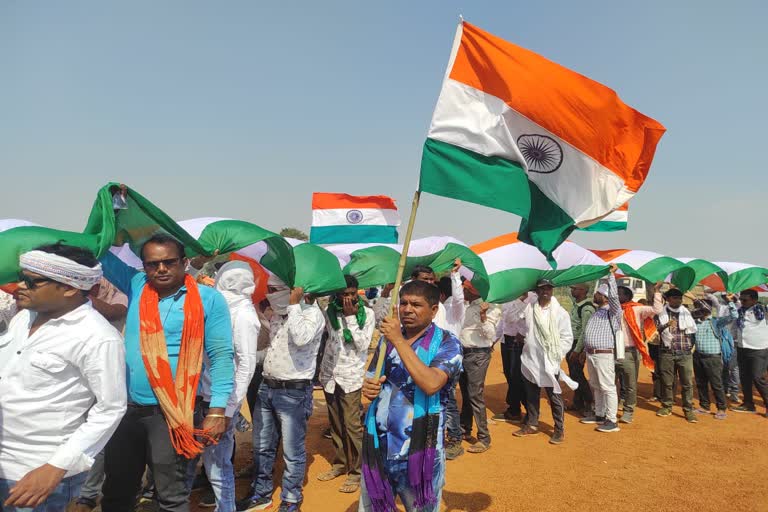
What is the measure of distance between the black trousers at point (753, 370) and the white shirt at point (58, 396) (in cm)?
969

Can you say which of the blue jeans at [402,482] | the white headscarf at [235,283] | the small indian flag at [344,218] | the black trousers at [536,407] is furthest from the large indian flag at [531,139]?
the small indian flag at [344,218]

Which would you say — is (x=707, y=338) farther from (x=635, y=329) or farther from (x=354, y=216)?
(x=354, y=216)

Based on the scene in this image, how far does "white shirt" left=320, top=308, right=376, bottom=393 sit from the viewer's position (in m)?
4.94

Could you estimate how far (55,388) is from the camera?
212 centimetres

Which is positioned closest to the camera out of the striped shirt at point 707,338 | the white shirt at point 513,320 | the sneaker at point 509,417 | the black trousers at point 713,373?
the white shirt at point 513,320

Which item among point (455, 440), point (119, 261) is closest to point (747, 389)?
point (455, 440)

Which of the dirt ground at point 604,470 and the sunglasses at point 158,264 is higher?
the sunglasses at point 158,264

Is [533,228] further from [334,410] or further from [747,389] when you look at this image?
[747,389]

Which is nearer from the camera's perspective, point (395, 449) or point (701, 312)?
point (395, 449)

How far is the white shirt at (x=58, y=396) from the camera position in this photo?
6.85 feet

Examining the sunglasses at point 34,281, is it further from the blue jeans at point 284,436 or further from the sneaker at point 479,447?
the sneaker at point 479,447

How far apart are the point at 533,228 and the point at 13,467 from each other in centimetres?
327

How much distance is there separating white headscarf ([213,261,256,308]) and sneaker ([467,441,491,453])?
Result: 3750mm

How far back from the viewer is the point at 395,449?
8.83ft
